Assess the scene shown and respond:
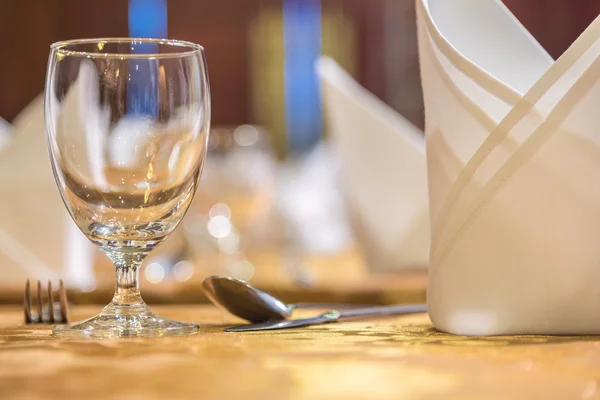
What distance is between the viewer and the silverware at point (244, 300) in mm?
687

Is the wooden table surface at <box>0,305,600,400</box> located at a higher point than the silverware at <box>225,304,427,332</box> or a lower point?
lower

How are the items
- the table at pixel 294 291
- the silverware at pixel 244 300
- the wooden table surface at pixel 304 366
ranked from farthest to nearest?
the table at pixel 294 291
the silverware at pixel 244 300
the wooden table surface at pixel 304 366

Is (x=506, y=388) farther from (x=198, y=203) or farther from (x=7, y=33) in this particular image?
(x=7, y=33)

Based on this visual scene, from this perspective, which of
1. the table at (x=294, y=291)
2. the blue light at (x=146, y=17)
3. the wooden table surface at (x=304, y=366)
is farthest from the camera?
the blue light at (x=146, y=17)

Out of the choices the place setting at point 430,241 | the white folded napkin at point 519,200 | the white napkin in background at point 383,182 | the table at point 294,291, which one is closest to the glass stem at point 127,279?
the place setting at point 430,241

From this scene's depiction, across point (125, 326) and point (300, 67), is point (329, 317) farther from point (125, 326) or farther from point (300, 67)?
point (300, 67)

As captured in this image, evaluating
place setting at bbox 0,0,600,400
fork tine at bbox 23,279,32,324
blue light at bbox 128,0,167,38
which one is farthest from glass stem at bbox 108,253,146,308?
blue light at bbox 128,0,167,38

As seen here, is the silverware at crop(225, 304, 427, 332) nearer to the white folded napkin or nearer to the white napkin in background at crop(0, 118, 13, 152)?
the white folded napkin

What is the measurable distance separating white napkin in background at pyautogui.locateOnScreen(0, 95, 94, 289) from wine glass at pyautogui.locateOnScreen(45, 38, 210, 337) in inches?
24.3

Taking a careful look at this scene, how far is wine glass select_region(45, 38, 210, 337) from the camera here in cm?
61

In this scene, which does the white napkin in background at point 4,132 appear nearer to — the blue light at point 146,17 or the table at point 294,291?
the table at point 294,291

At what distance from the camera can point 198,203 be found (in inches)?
78.2

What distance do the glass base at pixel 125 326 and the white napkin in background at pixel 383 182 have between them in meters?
0.78

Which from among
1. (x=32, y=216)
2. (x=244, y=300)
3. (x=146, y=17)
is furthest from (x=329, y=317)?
(x=146, y=17)
